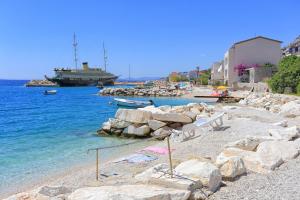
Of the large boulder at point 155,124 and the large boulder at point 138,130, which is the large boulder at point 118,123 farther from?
the large boulder at point 155,124

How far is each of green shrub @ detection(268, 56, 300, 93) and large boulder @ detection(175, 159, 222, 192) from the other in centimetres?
3365

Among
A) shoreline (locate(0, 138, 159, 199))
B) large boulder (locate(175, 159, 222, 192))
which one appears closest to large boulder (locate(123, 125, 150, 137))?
shoreline (locate(0, 138, 159, 199))

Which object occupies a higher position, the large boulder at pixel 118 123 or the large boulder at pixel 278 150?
the large boulder at pixel 278 150

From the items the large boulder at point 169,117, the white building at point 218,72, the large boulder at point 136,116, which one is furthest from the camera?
the white building at point 218,72

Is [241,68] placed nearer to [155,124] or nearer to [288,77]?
[288,77]

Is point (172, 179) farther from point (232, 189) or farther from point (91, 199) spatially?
point (91, 199)

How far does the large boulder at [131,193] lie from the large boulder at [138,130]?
11.5m

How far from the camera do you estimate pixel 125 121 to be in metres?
19.1

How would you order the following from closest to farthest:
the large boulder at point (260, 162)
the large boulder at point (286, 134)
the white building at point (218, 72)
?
the large boulder at point (260, 162) → the large boulder at point (286, 134) → the white building at point (218, 72)

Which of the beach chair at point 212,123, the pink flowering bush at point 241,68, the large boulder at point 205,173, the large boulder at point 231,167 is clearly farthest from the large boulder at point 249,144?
the pink flowering bush at point 241,68

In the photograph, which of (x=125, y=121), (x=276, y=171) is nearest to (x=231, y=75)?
(x=125, y=121)

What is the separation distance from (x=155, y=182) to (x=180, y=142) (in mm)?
7799

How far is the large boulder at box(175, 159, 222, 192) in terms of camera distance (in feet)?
23.6

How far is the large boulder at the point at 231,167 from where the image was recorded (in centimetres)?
795
